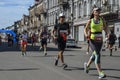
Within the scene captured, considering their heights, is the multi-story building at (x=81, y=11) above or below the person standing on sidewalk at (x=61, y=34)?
above

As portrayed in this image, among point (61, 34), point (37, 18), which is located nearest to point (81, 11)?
point (37, 18)

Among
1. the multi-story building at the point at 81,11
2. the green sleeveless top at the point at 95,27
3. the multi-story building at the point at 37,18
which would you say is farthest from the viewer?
the multi-story building at the point at 37,18

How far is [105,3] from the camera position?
55.2m

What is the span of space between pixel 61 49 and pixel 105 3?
40371 millimetres

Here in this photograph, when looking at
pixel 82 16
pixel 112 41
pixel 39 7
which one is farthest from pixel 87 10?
pixel 39 7

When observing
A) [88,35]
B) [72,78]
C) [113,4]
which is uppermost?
[113,4]

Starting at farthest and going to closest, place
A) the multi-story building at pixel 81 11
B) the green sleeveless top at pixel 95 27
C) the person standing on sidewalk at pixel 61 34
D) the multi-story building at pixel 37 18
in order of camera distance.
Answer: the multi-story building at pixel 37 18
the multi-story building at pixel 81 11
the person standing on sidewalk at pixel 61 34
the green sleeveless top at pixel 95 27

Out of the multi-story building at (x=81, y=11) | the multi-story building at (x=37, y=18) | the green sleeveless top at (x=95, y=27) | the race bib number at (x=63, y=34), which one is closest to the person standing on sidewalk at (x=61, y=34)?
the race bib number at (x=63, y=34)

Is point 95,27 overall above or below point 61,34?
above

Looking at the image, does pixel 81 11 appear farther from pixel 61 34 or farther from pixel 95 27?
pixel 95 27

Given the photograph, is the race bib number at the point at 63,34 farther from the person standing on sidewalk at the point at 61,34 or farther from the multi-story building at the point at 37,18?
the multi-story building at the point at 37,18

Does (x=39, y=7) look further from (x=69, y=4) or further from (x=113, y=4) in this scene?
(x=113, y=4)

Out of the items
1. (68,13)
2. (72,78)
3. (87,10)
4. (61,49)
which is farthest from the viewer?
(68,13)

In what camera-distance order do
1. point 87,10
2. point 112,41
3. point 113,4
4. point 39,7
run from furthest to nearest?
point 39,7
point 87,10
point 113,4
point 112,41
